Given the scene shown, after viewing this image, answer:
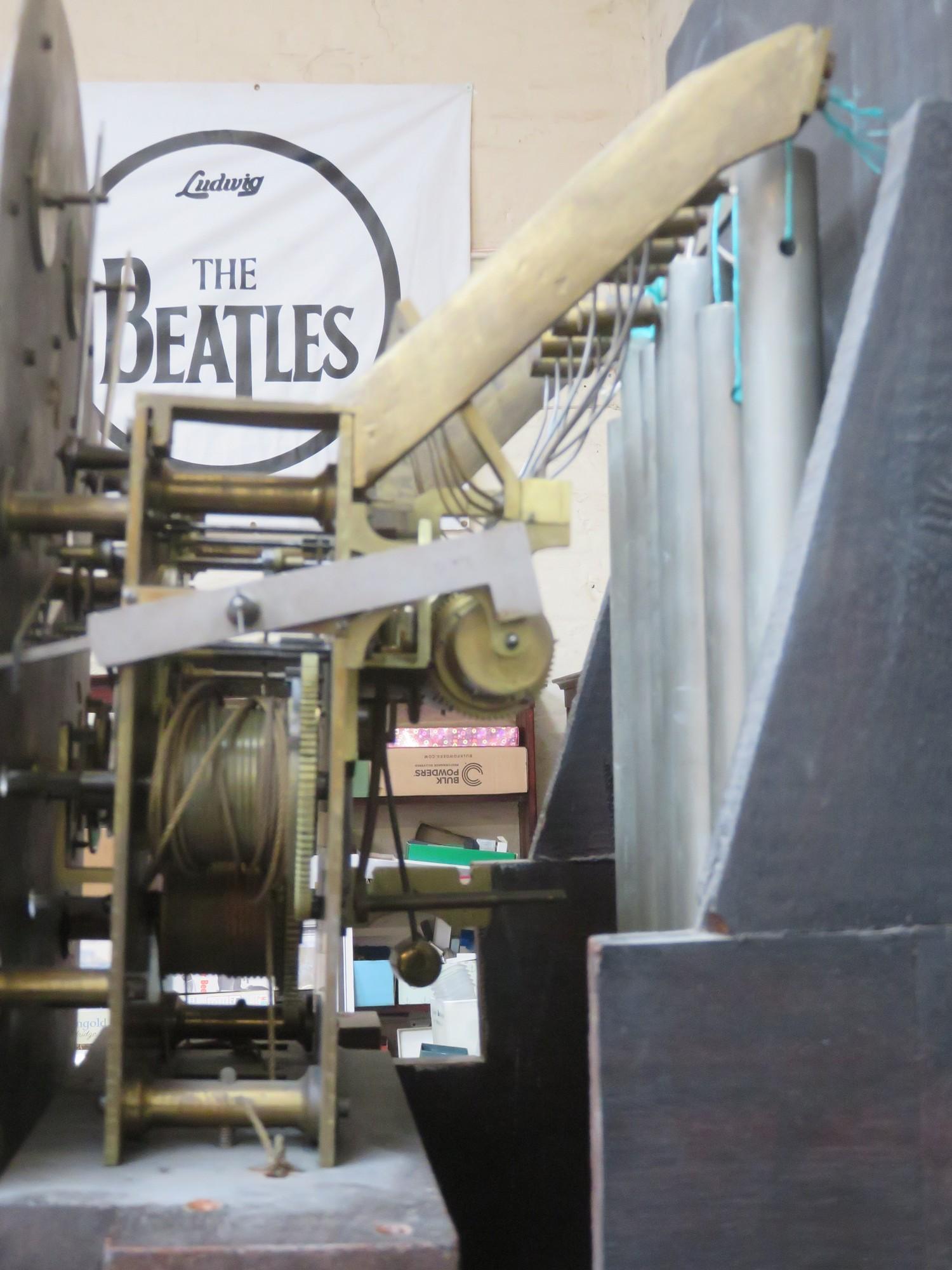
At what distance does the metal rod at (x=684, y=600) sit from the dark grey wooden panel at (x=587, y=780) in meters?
0.49

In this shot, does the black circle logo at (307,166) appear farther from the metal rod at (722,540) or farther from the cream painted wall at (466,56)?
the metal rod at (722,540)

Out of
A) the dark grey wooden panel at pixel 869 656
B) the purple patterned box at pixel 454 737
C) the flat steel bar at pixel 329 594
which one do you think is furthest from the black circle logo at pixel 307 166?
the dark grey wooden panel at pixel 869 656

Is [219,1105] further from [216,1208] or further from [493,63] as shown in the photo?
[493,63]

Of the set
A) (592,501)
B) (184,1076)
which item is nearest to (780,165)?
(184,1076)

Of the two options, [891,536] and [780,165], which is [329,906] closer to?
[891,536]

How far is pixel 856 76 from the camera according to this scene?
1.16 metres

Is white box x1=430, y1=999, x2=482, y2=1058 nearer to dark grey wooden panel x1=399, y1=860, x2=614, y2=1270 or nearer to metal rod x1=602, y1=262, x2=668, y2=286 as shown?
dark grey wooden panel x1=399, y1=860, x2=614, y2=1270

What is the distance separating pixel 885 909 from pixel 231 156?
3.39m

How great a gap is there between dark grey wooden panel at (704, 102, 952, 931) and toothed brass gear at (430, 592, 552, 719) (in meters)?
0.22

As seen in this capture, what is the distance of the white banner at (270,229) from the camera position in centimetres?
360

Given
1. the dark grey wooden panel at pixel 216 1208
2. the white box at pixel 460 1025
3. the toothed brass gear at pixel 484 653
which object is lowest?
the white box at pixel 460 1025

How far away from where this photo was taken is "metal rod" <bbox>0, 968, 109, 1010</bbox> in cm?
105

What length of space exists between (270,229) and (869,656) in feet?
10.4

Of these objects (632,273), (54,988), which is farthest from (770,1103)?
(632,273)
